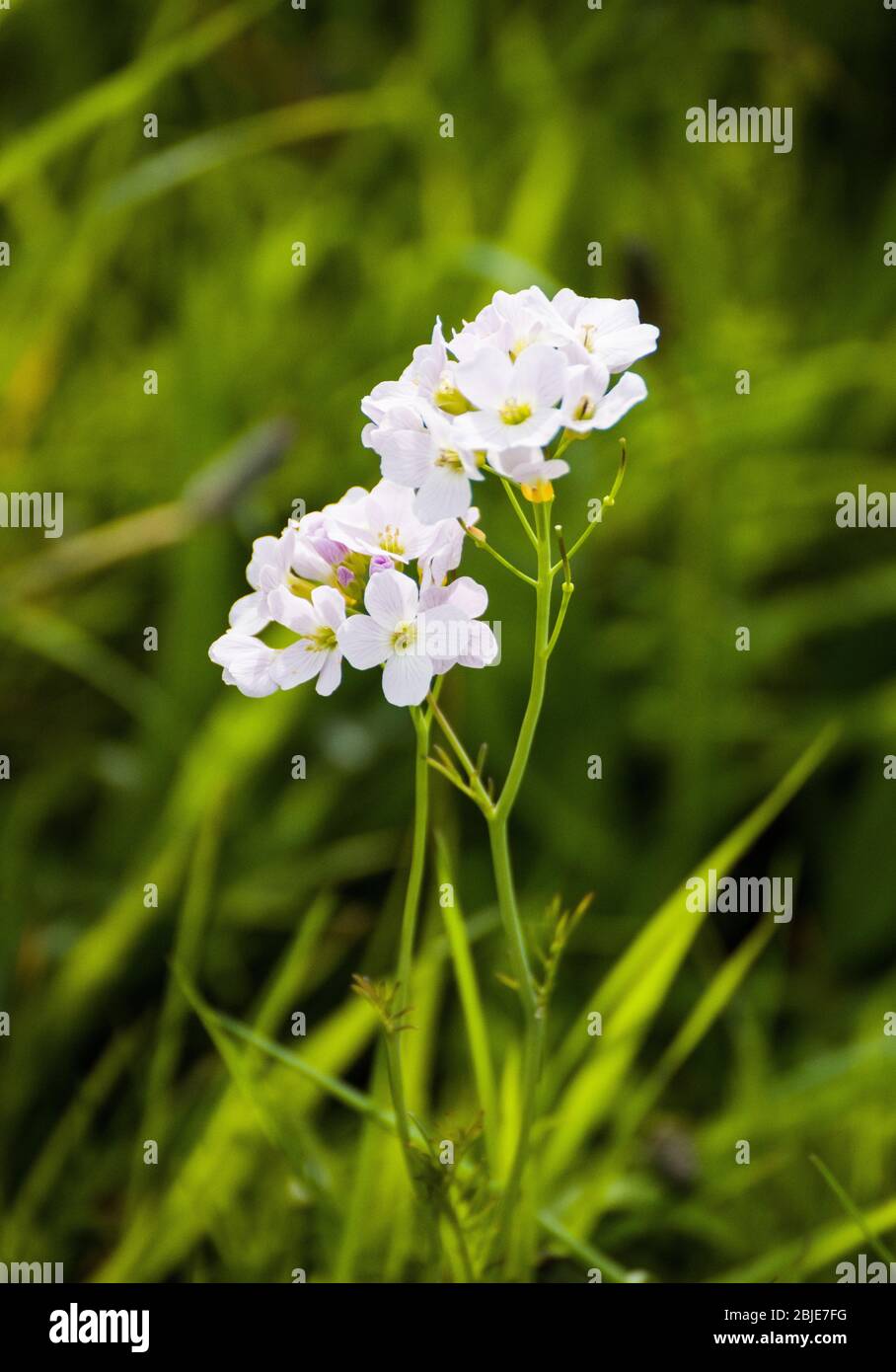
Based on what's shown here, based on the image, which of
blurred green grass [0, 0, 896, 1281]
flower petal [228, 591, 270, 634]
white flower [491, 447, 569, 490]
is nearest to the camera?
white flower [491, 447, 569, 490]

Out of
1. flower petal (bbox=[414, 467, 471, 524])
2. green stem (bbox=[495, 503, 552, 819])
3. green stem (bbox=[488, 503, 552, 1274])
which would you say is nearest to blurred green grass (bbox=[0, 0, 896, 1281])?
green stem (bbox=[488, 503, 552, 1274])

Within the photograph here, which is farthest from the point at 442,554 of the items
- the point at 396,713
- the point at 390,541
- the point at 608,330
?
the point at 396,713

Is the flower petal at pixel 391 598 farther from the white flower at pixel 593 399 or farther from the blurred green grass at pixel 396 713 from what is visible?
the blurred green grass at pixel 396 713

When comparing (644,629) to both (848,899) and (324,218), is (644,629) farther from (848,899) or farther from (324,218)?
(324,218)

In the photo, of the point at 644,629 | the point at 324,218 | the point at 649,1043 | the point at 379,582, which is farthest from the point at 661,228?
the point at 379,582

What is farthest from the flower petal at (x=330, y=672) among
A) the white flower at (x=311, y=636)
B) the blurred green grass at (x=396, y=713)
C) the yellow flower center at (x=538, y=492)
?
the blurred green grass at (x=396, y=713)

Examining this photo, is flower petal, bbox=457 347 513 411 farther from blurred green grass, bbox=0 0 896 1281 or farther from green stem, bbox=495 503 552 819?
blurred green grass, bbox=0 0 896 1281
